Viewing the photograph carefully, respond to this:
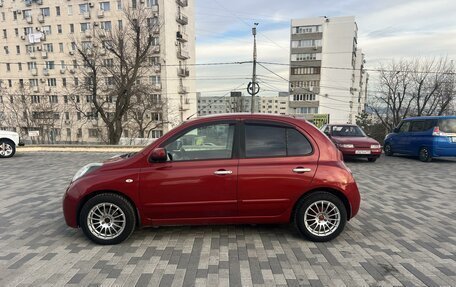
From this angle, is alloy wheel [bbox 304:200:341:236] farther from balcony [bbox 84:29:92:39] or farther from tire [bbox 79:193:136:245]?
balcony [bbox 84:29:92:39]

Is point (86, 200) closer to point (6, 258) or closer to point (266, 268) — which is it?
point (6, 258)

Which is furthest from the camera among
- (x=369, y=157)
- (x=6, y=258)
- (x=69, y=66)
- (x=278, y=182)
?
(x=69, y=66)

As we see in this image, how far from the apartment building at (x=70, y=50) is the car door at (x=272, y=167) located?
42.8m

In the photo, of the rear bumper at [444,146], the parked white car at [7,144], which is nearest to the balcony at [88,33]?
the parked white car at [7,144]

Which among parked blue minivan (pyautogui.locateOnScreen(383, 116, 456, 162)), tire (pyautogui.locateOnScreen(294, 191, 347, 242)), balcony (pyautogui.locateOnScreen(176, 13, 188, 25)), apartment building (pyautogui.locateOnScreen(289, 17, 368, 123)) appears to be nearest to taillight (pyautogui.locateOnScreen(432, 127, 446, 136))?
parked blue minivan (pyautogui.locateOnScreen(383, 116, 456, 162))

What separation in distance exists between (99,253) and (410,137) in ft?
39.1

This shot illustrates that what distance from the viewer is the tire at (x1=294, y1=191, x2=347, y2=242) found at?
3.77m

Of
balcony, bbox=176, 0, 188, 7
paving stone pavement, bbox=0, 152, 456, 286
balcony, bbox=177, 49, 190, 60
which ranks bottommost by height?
paving stone pavement, bbox=0, 152, 456, 286

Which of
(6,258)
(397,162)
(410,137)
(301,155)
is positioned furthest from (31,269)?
(410,137)

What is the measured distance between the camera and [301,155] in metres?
3.77

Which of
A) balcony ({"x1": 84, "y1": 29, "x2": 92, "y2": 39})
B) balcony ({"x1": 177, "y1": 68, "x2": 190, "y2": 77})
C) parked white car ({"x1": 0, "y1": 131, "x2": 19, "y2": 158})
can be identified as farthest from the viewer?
balcony ({"x1": 177, "y1": 68, "x2": 190, "y2": 77})

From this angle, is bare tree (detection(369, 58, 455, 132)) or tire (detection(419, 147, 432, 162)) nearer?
tire (detection(419, 147, 432, 162))

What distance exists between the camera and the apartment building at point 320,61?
189 ft

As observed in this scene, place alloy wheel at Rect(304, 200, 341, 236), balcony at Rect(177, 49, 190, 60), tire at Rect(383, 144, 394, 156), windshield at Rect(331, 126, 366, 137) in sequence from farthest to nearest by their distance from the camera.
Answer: balcony at Rect(177, 49, 190, 60)
tire at Rect(383, 144, 394, 156)
windshield at Rect(331, 126, 366, 137)
alloy wheel at Rect(304, 200, 341, 236)
